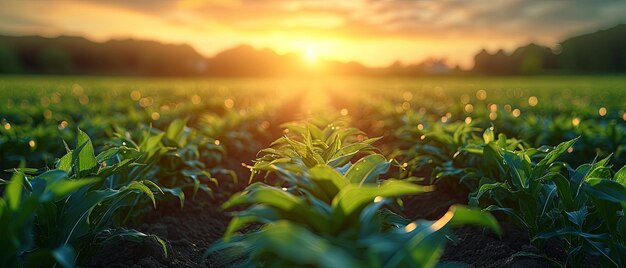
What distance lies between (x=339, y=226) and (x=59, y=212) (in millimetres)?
1543

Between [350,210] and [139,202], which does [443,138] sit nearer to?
[139,202]

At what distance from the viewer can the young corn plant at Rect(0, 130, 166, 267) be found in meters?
2.01

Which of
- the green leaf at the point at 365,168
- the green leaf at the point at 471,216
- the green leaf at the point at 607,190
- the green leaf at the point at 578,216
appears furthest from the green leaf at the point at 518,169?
the green leaf at the point at 471,216

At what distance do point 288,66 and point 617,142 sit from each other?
375ft

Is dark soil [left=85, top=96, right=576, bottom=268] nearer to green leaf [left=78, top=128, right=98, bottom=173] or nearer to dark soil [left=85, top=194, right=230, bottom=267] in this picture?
dark soil [left=85, top=194, right=230, bottom=267]

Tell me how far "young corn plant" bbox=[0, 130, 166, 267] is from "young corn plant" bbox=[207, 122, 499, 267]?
27.4 inches

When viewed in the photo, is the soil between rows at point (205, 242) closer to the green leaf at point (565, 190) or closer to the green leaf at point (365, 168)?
the green leaf at point (565, 190)

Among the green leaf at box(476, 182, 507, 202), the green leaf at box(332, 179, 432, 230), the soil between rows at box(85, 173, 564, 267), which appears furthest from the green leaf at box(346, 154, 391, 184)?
the soil between rows at box(85, 173, 564, 267)

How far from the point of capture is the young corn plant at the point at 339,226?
1432 mm

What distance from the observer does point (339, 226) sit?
190cm

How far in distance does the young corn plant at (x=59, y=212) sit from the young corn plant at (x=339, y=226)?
695 millimetres

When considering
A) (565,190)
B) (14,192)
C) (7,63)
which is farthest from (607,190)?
(7,63)

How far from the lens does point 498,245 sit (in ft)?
12.7

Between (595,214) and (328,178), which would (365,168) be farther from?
(595,214)
